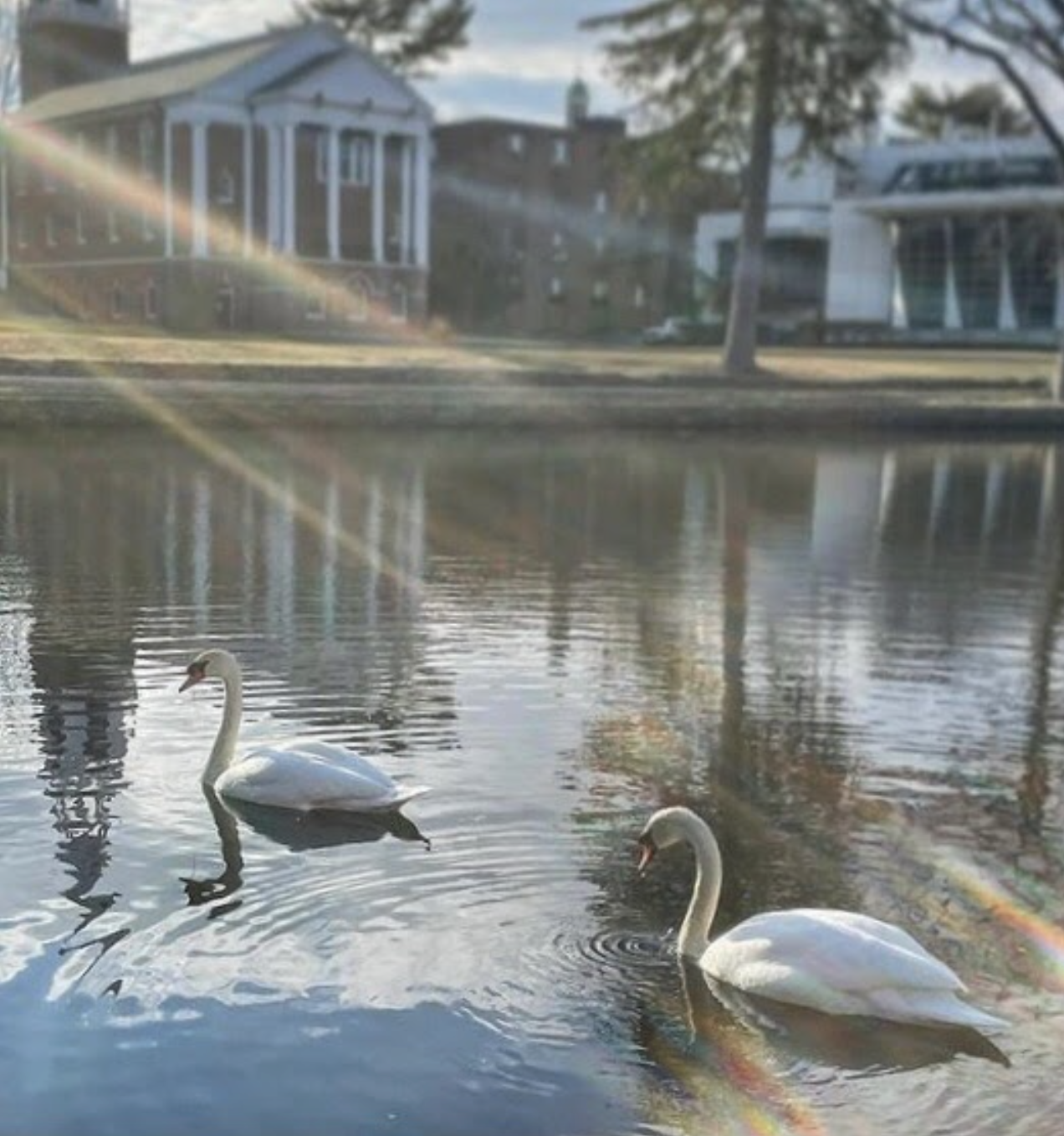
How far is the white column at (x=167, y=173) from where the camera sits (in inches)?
2290

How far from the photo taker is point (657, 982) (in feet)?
22.3

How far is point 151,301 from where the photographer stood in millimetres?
59031

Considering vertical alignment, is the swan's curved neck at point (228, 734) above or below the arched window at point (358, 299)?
below

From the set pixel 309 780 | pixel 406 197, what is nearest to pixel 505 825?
pixel 309 780

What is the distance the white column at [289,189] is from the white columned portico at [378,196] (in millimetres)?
3406

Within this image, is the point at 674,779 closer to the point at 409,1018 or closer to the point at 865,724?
the point at 865,724

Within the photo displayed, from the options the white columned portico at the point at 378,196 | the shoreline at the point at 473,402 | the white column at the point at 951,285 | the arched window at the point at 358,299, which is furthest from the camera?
the white column at the point at 951,285

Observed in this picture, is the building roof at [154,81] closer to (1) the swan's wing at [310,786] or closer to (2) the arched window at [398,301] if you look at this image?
(2) the arched window at [398,301]

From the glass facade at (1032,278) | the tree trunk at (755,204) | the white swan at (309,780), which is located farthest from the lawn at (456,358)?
the white swan at (309,780)

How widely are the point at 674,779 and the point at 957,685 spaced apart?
3546 mm

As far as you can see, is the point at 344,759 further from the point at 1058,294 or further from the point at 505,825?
the point at 1058,294

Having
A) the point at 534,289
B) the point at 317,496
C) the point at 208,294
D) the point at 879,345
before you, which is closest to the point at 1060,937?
the point at 317,496

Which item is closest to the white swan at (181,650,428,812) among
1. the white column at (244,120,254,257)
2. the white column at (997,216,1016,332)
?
the white column at (244,120,254,257)

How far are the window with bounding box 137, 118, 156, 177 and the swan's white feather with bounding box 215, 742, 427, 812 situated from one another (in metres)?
54.7
